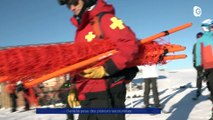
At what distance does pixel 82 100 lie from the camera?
3.54 meters

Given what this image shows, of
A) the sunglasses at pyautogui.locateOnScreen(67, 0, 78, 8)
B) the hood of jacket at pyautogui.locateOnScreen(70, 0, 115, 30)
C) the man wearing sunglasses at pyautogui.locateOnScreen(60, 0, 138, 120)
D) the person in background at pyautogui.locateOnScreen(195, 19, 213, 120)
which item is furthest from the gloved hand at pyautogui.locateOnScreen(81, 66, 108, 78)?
the person in background at pyautogui.locateOnScreen(195, 19, 213, 120)

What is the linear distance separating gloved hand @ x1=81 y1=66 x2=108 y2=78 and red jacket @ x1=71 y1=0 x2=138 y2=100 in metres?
0.05

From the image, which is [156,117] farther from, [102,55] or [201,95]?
[102,55]

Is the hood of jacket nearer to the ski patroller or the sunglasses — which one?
the sunglasses

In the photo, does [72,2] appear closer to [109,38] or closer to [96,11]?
[96,11]

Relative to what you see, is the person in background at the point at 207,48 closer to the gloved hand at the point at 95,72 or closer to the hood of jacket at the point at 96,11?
the hood of jacket at the point at 96,11

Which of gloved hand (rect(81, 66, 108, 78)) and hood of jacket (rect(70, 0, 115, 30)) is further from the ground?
hood of jacket (rect(70, 0, 115, 30))

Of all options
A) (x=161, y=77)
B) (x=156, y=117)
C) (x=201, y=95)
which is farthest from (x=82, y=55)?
(x=161, y=77)

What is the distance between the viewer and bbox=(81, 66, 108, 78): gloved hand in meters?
3.21

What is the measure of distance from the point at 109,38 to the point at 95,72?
1.10 feet

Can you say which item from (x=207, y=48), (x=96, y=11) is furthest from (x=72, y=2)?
(x=207, y=48)

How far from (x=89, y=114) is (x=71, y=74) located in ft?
1.78

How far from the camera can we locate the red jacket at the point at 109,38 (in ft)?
10.4

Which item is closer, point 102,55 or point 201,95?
point 102,55
